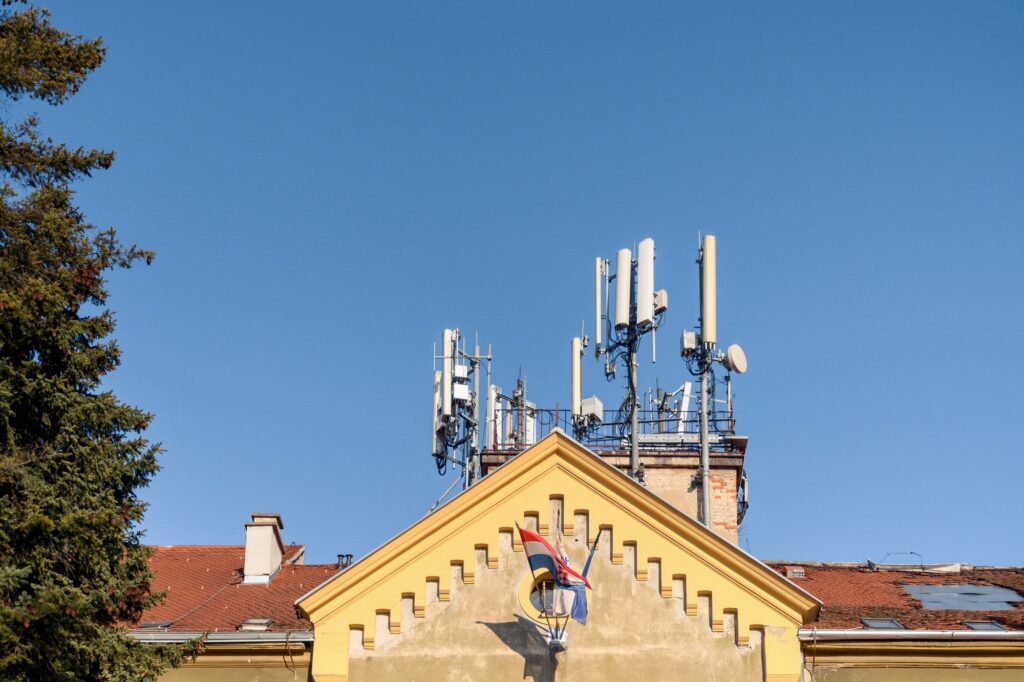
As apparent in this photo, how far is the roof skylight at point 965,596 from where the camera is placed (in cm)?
3088

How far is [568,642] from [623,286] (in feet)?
39.6

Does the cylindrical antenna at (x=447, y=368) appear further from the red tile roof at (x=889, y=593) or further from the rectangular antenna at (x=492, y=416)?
the red tile roof at (x=889, y=593)

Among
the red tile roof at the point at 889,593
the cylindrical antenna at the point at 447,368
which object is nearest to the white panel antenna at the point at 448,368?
the cylindrical antenna at the point at 447,368

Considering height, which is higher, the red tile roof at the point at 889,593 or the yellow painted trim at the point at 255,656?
the red tile roof at the point at 889,593

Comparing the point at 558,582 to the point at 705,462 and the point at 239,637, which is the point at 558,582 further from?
the point at 705,462

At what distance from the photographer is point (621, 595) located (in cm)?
2727

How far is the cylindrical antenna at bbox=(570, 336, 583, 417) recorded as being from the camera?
38097mm

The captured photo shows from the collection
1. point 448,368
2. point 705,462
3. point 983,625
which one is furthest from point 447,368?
point 983,625

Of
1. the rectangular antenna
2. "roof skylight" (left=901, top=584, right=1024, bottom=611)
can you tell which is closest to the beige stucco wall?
"roof skylight" (left=901, top=584, right=1024, bottom=611)

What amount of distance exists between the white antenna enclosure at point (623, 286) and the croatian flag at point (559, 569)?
11.0 metres

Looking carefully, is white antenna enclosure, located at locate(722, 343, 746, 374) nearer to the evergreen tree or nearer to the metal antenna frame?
the metal antenna frame

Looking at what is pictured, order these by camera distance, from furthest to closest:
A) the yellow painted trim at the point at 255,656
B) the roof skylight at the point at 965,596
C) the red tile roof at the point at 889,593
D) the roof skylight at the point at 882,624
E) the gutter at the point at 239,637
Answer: the roof skylight at the point at 965,596, the red tile roof at the point at 889,593, the roof skylight at the point at 882,624, the yellow painted trim at the point at 255,656, the gutter at the point at 239,637

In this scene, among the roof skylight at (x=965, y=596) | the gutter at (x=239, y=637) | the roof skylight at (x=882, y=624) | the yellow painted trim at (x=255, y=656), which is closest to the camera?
the gutter at (x=239, y=637)

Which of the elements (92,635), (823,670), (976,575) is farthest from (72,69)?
(976,575)
